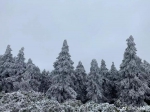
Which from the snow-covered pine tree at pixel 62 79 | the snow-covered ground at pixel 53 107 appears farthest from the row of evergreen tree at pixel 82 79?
the snow-covered ground at pixel 53 107

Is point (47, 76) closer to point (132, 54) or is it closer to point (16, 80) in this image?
point (16, 80)

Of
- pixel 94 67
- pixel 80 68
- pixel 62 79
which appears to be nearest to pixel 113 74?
pixel 94 67

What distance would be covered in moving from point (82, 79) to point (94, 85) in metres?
4.37

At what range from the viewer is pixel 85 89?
35.8 metres

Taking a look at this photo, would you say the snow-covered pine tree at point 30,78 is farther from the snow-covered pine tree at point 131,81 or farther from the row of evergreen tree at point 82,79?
the snow-covered pine tree at point 131,81

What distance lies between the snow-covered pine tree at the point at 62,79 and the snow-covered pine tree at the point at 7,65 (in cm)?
983

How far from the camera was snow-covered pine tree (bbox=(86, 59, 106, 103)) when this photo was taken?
32.0 meters

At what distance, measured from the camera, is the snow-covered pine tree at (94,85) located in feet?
105

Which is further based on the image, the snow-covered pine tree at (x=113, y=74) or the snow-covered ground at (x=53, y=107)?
the snow-covered pine tree at (x=113, y=74)

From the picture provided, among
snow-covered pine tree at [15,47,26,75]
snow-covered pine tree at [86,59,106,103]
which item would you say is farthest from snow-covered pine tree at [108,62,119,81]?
snow-covered pine tree at [15,47,26,75]

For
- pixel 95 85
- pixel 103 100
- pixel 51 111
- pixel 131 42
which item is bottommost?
pixel 51 111

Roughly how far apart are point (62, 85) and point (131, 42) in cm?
1192

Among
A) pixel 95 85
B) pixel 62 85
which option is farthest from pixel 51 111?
pixel 95 85

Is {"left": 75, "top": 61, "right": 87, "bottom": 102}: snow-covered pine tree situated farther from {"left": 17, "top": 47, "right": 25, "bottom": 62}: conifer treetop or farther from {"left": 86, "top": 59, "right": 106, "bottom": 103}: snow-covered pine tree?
{"left": 17, "top": 47, "right": 25, "bottom": 62}: conifer treetop
